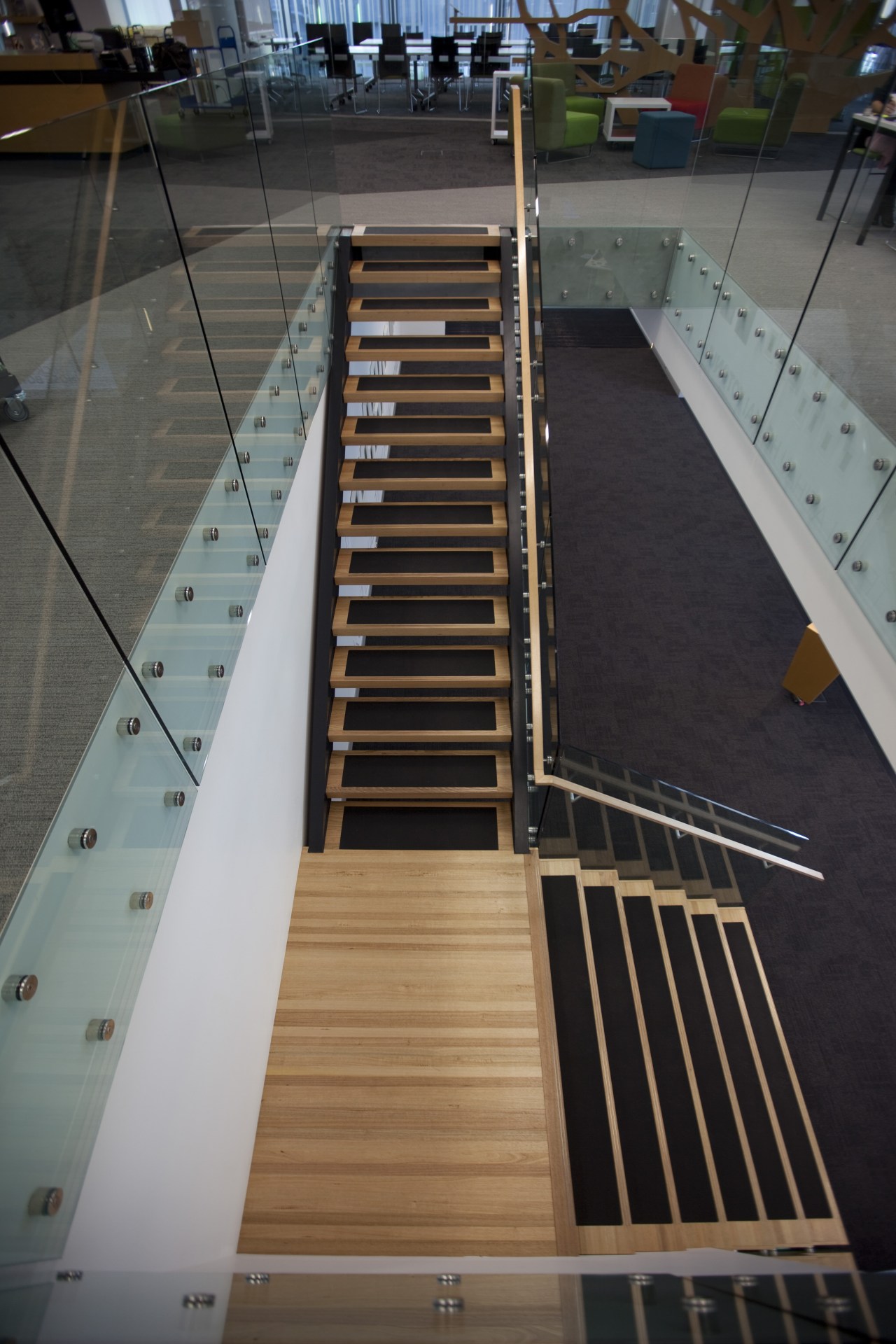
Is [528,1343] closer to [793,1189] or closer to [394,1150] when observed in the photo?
[394,1150]

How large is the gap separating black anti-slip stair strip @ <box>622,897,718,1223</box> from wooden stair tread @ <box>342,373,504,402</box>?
3.97 m

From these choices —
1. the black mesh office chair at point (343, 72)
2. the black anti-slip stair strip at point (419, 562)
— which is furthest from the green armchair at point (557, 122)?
the black mesh office chair at point (343, 72)

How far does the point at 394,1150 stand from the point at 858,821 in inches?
166

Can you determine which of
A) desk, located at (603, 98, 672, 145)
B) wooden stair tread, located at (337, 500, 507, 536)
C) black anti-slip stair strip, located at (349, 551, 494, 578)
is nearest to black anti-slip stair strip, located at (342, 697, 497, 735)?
black anti-slip stair strip, located at (349, 551, 494, 578)

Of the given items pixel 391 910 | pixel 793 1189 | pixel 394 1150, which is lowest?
pixel 793 1189

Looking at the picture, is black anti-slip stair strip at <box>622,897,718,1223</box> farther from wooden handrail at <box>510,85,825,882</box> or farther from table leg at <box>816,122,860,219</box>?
table leg at <box>816,122,860,219</box>

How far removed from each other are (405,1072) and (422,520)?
3736mm

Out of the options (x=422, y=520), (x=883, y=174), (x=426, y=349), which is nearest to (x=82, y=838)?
(x=422, y=520)

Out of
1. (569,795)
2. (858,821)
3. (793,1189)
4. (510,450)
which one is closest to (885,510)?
(569,795)

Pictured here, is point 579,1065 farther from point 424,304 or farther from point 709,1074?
point 424,304

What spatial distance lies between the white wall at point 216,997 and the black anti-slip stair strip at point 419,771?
1.78ft

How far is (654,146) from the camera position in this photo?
6.81 m

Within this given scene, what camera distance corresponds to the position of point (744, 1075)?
428 centimetres

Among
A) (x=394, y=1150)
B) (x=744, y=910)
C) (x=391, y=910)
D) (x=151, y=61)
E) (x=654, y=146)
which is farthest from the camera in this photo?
(x=151, y=61)
